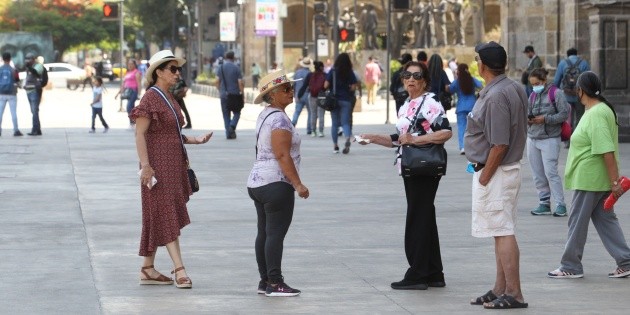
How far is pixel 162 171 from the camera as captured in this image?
34.5ft

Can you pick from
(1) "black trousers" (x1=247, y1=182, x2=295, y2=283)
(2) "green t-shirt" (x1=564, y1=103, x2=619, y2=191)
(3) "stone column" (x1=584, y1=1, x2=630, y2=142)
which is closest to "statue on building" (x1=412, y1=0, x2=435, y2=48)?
(3) "stone column" (x1=584, y1=1, x2=630, y2=142)

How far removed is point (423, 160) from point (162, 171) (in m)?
1.78

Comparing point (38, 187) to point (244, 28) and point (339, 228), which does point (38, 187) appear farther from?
point (244, 28)

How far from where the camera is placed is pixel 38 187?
18.7 metres

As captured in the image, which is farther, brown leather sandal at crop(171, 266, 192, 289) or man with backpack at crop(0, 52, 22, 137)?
man with backpack at crop(0, 52, 22, 137)

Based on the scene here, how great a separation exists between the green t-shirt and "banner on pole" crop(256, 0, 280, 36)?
4377cm

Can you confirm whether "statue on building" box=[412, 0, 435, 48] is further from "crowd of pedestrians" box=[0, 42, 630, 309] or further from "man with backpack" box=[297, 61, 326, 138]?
"crowd of pedestrians" box=[0, 42, 630, 309]

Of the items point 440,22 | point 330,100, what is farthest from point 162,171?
point 440,22

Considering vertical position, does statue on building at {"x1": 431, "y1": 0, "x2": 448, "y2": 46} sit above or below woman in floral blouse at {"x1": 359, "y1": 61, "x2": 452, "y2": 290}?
above

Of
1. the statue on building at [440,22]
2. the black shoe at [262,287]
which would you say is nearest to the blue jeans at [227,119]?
the black shoe at [262,287]

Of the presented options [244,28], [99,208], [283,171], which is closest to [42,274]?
[283,171]

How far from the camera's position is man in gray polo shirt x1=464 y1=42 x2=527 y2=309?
9.48 meters

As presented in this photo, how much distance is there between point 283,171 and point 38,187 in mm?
9214

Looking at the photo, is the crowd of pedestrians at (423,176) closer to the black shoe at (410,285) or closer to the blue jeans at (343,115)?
the black shoe at (410,285)
